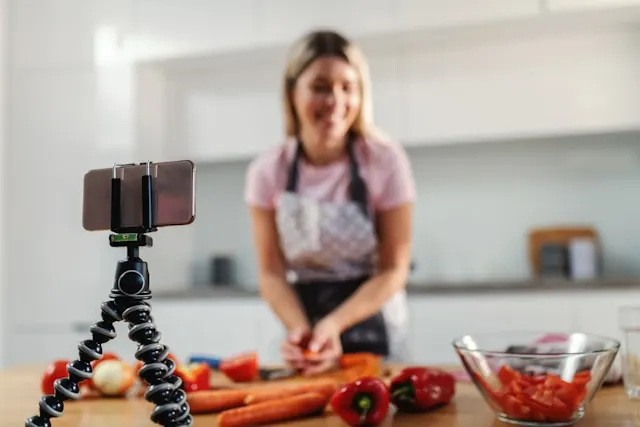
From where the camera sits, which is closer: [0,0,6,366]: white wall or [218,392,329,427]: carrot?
[218,392,329,427]: carrot

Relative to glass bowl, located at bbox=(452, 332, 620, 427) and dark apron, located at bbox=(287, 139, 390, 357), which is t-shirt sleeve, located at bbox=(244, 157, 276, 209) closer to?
dark apron, located at bbox=(287, 139, 390, 357)

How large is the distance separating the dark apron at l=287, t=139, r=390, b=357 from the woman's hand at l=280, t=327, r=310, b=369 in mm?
310

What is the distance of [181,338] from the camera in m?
2.71

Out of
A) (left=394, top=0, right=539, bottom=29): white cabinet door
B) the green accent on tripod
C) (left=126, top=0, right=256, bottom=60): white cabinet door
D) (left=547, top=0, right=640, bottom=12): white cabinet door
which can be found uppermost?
(left=126, top=0, right=256, bottom=60): white cabinet door

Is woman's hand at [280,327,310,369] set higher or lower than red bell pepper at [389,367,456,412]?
higher

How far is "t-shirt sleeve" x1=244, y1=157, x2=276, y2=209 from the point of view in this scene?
166 cm

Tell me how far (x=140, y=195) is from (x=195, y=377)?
0.41 meters

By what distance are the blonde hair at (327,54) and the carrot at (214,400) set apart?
33.4 inches

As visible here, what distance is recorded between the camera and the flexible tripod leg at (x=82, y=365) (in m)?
0.65

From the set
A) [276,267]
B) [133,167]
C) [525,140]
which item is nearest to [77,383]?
[133,167]

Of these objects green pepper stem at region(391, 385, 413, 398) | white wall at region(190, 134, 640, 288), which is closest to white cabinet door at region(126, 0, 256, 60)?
white wall at region(190, 134, 640, 288)

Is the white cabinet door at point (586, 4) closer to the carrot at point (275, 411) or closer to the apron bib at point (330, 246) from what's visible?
the apron bib at point (330, 246)

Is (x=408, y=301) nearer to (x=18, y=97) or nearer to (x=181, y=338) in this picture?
(x=181, y=338)

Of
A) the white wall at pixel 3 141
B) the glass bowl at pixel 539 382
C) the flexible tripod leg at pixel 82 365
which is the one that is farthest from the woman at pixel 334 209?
the white wall at pixel 3 141
